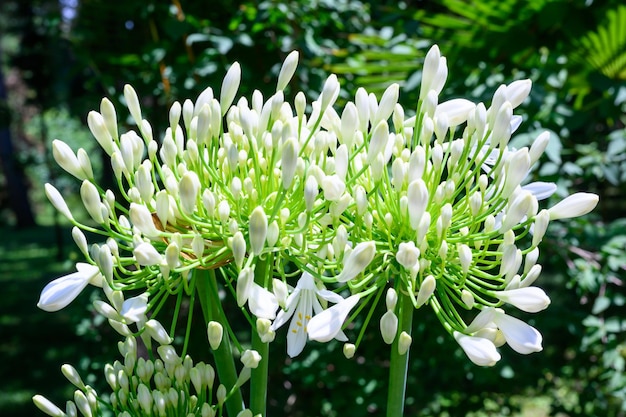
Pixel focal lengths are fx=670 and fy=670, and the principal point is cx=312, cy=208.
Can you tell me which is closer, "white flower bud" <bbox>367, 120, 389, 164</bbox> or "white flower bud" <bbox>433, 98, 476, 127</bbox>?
"white flower bud" <bbox>367, 120, 389, 164</bbox>

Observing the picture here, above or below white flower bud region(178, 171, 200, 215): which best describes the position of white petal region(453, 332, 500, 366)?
below

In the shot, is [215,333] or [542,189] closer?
[215,333]

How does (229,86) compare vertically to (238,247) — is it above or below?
above

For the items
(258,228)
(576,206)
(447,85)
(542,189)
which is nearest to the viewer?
(258,228)

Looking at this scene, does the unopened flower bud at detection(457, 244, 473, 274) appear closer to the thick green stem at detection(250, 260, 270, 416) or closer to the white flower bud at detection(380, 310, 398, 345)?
the white flower bud at detection(380, 310, 398, 345)

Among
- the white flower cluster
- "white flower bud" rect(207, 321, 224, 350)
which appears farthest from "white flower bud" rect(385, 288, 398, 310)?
"white flower bud" rect(207, 321, 224, 350)

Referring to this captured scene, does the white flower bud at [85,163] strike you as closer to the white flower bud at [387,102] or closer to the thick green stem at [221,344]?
the thick green stem at [221,344]

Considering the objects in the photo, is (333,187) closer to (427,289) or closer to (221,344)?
(427,289)

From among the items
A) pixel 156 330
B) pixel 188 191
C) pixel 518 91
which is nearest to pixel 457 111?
pixel 518 91
